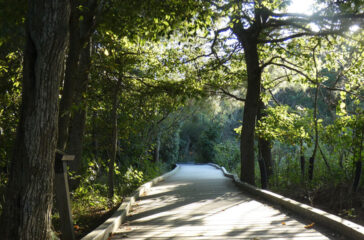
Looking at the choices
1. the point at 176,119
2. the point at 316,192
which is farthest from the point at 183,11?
the point at 176,119

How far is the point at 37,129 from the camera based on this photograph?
12.5 ft

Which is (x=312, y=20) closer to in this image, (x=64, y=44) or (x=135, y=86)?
(x=135, y=86)

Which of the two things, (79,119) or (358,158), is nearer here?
(358,158)

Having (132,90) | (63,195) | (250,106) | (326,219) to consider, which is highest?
(132,90)

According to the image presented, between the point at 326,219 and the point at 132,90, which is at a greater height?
the point at 132,90

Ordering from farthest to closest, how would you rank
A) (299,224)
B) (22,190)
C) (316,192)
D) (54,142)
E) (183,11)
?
(316,192), (183,11), (299,224), (54,142), (22,190)

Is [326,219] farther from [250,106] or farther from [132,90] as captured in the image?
[250,106]

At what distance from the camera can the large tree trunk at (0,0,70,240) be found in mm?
3779

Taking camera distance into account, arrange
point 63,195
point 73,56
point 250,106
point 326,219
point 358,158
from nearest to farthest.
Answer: point 63,195
point 326,219
point 73,56
point 358,158
point 250,106

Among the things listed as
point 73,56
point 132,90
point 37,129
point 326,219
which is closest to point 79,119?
point 132,90

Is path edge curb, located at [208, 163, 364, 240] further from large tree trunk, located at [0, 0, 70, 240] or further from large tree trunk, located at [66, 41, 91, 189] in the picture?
large tree trunk, located at [66, 41, 91, 189]

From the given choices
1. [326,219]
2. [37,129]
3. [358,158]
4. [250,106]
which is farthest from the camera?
[250,106]

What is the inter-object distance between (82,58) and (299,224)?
6263 mm

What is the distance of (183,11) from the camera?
7.32m
